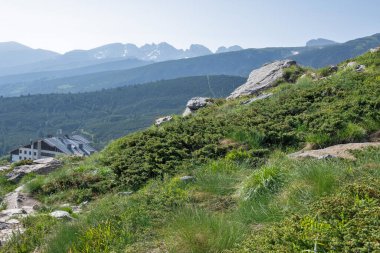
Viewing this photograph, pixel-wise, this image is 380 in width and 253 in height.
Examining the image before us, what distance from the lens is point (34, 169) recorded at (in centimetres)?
1933

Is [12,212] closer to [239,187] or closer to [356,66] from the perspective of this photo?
[239,187]

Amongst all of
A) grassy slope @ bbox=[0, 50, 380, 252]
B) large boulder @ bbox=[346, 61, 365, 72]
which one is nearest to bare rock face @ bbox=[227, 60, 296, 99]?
large boulder @ bbox=[346, 61, 365, 72]

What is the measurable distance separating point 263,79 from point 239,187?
2326cm

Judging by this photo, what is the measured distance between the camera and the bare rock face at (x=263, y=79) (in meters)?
28.4

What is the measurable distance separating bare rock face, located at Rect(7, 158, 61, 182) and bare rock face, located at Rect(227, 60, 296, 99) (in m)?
13.2

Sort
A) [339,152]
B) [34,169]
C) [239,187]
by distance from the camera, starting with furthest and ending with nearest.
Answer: [34,169]
[339,152]
[239,187]

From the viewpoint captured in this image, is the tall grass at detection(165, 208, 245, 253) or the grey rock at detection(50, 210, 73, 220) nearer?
the tall grass at detection(165, 208, 245, 253)

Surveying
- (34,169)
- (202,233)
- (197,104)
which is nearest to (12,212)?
(34,169)

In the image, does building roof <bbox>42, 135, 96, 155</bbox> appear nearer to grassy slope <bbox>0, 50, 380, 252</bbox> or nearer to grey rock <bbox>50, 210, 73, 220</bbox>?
grassy slope <bbox>0, 50, 380, 252</bbox>

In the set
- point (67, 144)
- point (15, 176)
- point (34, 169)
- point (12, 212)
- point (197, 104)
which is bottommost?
point (67, 144)

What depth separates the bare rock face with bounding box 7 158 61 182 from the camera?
18.8 meters

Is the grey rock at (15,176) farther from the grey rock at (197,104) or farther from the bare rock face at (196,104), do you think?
the grey rock at (197,104)

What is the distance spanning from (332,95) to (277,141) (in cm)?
466

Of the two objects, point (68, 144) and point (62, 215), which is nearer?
point (62, 215)
